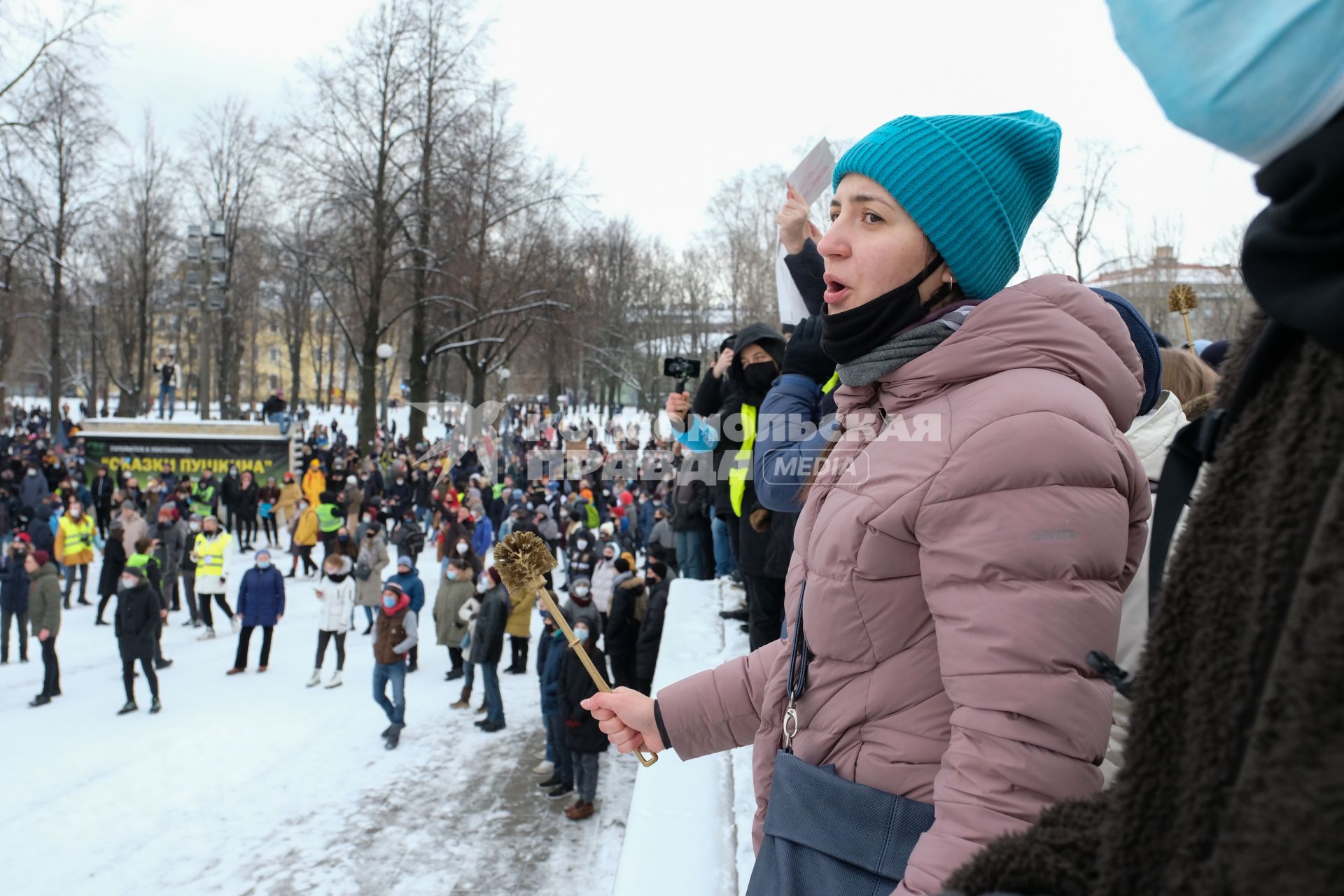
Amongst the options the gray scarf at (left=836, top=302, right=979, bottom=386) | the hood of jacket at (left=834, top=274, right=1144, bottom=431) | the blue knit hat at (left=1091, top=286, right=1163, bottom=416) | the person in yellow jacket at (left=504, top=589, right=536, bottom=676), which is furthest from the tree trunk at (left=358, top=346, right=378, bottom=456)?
the hood of jacket at (left=834, top=274, right=1144, bottom=431)

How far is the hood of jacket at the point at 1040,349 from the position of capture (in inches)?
49.3

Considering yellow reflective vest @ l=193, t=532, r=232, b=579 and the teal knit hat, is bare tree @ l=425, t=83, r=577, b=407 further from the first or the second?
the teal knit hat

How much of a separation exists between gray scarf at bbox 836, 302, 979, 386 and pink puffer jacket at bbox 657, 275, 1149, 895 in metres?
0.03

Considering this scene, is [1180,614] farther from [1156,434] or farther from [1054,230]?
[1054,230]

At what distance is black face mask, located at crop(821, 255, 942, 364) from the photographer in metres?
1.43

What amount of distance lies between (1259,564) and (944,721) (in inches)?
27.5

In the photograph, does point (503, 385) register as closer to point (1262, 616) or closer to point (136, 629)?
point (136, 629)

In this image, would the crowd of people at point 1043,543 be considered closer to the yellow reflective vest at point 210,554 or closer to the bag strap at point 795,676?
the bag strap at point 795,676

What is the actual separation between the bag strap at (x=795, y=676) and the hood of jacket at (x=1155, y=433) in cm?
87

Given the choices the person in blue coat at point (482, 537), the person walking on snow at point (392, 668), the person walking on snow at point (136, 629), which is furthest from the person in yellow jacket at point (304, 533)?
the person walking on snow at point (392, 668)

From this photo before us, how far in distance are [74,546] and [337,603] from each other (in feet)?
21.9

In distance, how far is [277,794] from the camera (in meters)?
8.55

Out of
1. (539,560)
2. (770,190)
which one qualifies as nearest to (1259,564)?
(539,560)

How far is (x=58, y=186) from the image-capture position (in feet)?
100
